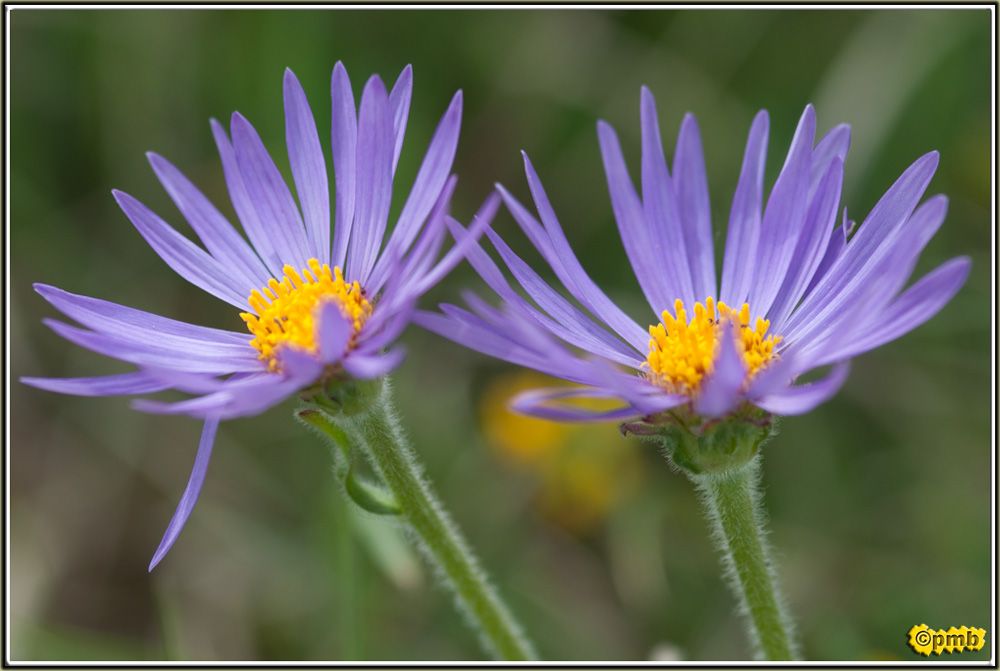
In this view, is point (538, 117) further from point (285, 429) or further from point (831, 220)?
point (831, 220)

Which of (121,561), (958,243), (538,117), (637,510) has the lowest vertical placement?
(121,561)

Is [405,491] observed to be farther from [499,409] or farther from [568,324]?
[499,409]

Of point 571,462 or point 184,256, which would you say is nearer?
point 184,256

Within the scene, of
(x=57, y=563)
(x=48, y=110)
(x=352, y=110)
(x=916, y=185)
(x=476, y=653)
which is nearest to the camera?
(x=916, y=185)

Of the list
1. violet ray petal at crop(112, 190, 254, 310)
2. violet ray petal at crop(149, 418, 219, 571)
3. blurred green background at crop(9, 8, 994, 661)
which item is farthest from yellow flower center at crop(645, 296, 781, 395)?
blurred green background at crop(9, 8, 994, 661)

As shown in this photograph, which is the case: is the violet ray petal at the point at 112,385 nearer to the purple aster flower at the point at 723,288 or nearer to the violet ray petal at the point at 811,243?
the purple aster flower at the point at 723,288

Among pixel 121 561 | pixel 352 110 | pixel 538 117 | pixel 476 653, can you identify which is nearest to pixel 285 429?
pixel 121 561

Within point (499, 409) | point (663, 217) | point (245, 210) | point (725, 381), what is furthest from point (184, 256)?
point (499, 409)
